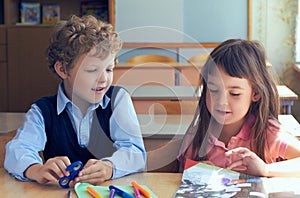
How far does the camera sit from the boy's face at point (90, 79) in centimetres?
159

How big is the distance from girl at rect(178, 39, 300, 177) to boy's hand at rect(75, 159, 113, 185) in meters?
0.37

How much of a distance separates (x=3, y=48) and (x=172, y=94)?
9.53 ft

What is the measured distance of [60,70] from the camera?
1768 millimetres

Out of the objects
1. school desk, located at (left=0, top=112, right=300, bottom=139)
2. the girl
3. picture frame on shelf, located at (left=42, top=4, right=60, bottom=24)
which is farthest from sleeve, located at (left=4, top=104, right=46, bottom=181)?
picture frame on shelf, located at (left=42, top=4, right=60, bottom=24)

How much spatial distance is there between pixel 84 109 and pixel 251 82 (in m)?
0.51

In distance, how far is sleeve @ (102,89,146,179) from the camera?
149cm

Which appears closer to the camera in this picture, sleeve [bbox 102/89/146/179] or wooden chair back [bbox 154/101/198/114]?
sleeve [bbox 102/89/146/179]

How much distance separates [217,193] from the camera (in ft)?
4.07

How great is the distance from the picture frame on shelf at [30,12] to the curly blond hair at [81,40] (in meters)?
4.22

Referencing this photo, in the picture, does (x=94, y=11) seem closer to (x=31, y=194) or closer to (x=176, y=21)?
(x=176, y=21)

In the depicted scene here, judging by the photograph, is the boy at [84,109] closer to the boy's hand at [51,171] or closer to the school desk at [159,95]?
the boy's hand at [51,171]

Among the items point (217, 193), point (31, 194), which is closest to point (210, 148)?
point (217, 193)

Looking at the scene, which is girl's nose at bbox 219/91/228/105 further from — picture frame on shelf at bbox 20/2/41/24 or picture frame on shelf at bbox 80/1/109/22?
picture frame on shelf at bbox 20/2/41/24

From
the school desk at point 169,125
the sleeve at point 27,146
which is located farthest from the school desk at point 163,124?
the sleeve at point 27,146
